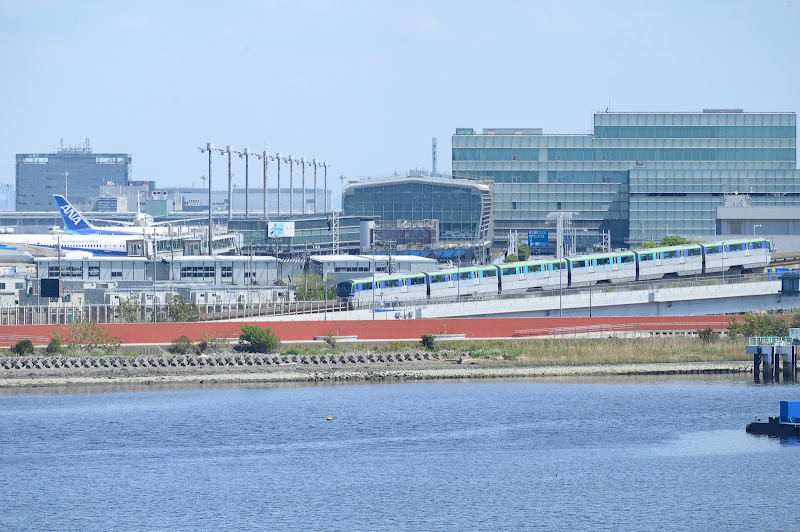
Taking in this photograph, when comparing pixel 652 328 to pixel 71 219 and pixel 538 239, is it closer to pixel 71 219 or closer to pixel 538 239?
pixel 538 239

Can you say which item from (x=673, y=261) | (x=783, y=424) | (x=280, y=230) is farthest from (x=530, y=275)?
(x=280, y=230)

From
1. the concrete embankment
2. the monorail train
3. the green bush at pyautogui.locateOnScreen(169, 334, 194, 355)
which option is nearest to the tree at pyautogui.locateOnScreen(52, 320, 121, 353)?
the concrete embankment

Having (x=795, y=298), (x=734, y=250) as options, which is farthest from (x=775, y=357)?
(x=734, y=250)

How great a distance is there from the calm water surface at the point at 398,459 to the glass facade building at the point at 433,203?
9307 centimetres

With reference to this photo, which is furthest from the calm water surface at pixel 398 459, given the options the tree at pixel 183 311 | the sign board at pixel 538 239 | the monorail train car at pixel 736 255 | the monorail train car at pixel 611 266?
the sign board at pixel 538 239

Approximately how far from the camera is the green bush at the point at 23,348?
9325 cm

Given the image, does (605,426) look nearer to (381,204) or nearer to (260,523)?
(260,523)

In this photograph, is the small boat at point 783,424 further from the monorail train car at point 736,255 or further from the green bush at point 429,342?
the monorail train car at point 736,255

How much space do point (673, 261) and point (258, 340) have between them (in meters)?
44.7

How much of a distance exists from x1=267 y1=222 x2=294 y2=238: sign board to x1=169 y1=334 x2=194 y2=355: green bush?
69729 mm

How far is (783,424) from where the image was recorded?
221 ft

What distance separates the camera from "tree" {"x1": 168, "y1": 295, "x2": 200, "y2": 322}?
106562mm

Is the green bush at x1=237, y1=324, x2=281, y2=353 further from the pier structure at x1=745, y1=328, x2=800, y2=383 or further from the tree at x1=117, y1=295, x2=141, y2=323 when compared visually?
the pier structure at x1=745, y1=328, x2=800, y2=383

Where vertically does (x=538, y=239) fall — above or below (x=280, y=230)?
below
